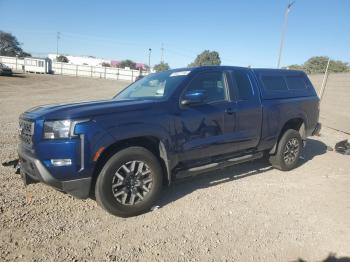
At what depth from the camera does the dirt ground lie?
326cm

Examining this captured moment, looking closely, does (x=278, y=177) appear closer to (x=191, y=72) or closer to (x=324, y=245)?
(x=324, y=245)

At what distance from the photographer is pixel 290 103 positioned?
19.7 ft

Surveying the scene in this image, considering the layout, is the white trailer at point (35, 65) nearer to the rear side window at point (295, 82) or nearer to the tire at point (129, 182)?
the rear side window at point (295, 82)

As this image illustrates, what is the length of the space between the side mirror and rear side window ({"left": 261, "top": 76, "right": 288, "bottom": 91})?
1948 mm

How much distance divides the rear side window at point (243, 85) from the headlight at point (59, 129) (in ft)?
8.89

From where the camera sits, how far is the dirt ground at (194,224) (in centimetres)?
326

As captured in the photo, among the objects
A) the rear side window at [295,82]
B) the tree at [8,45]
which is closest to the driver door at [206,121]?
the rear side window at [295,82]

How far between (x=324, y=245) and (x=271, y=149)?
102 inches

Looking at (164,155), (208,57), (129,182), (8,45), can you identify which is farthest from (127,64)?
(129,182)

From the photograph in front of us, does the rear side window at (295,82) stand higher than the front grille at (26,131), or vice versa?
the rear side window at (295,82)

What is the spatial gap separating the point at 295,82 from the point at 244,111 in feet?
6.74

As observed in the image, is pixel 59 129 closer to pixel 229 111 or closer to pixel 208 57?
pixel 229 111

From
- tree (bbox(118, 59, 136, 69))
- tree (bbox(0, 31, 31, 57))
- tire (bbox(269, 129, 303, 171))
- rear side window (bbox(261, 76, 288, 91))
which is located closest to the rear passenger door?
rear side window (bbox(261, 76, 288, 91))

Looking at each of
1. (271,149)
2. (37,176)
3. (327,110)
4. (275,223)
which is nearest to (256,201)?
(275,223)
